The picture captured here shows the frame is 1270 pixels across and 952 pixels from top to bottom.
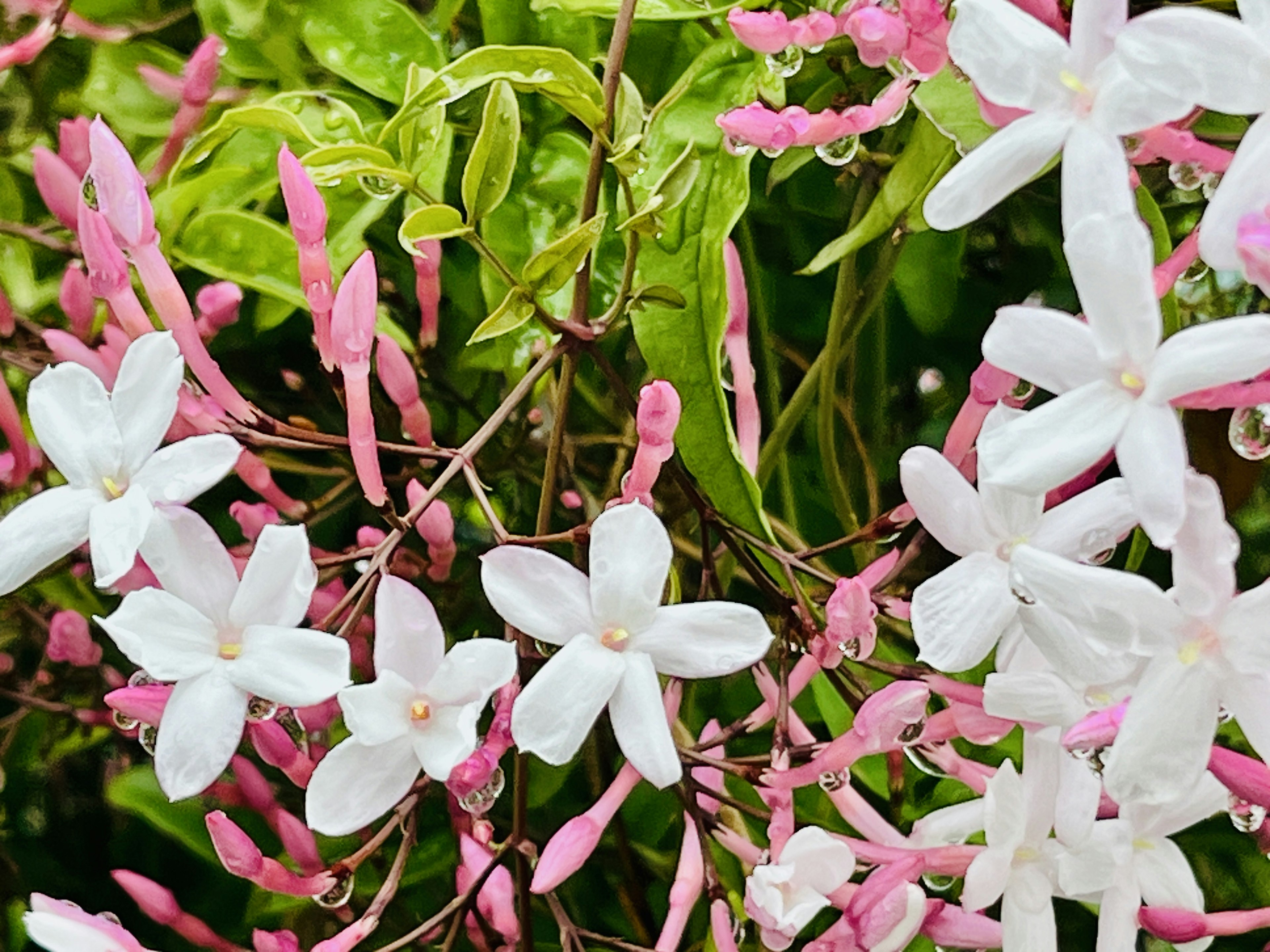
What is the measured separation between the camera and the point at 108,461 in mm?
337

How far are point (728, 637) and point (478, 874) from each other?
0.48 feet

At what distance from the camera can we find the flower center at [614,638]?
13.4 inches

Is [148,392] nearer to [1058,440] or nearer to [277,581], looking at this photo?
[277,581]

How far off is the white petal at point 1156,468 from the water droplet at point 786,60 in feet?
0.62

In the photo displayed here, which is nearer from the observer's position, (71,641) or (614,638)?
(614,638)

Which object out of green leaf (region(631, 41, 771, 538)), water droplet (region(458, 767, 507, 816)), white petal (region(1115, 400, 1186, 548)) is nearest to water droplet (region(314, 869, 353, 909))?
water droplet (region(458, 767, 507, 816))

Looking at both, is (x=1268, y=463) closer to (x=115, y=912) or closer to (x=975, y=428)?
(x=975, y=428)

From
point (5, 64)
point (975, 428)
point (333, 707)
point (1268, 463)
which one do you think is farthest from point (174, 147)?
point (1268, 463)

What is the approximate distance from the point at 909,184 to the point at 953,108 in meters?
0.04

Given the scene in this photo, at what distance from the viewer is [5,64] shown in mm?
501

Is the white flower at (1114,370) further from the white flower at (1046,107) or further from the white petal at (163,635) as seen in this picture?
the white petal at (163,635)

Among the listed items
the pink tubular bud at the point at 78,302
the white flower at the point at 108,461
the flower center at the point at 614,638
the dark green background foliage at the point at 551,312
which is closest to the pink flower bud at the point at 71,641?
the dark green background foliage at the point at 551,312

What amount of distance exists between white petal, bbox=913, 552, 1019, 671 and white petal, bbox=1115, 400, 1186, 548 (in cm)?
6

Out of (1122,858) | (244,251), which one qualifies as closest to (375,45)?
(244,251)
